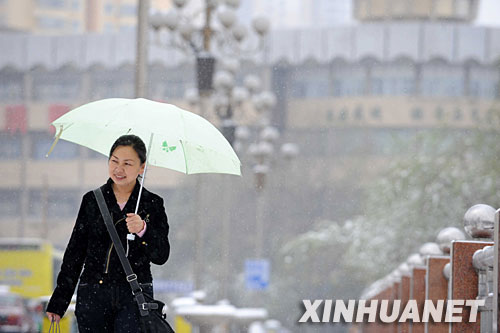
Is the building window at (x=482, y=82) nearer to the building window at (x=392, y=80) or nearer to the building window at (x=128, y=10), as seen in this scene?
the building window at (x=392, y=80)

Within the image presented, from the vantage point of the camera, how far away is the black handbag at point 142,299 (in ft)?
15.7

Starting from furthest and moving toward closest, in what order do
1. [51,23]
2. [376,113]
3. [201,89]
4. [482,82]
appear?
1. [51,23]
2. [482,82]
3. [376,113]
4. [201,89]

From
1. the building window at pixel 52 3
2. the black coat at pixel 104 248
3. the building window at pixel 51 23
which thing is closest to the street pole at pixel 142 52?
the black coat at pixel 104 248

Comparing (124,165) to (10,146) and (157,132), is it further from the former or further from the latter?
(10,146)

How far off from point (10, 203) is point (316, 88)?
18321mm

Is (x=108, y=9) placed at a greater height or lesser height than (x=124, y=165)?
greater

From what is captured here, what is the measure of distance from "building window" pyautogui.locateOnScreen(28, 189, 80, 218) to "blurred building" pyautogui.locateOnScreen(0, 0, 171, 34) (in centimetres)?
932

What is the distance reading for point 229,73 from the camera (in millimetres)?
20031

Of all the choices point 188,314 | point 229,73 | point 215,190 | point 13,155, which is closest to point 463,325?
point 188,314

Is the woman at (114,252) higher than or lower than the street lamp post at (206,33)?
lower

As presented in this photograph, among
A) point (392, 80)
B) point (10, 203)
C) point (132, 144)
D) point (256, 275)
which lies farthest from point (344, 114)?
point (132, 144)

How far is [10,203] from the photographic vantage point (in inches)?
2650

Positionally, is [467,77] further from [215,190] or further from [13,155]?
[13,155]

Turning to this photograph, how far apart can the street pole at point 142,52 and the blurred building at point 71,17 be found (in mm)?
54284
